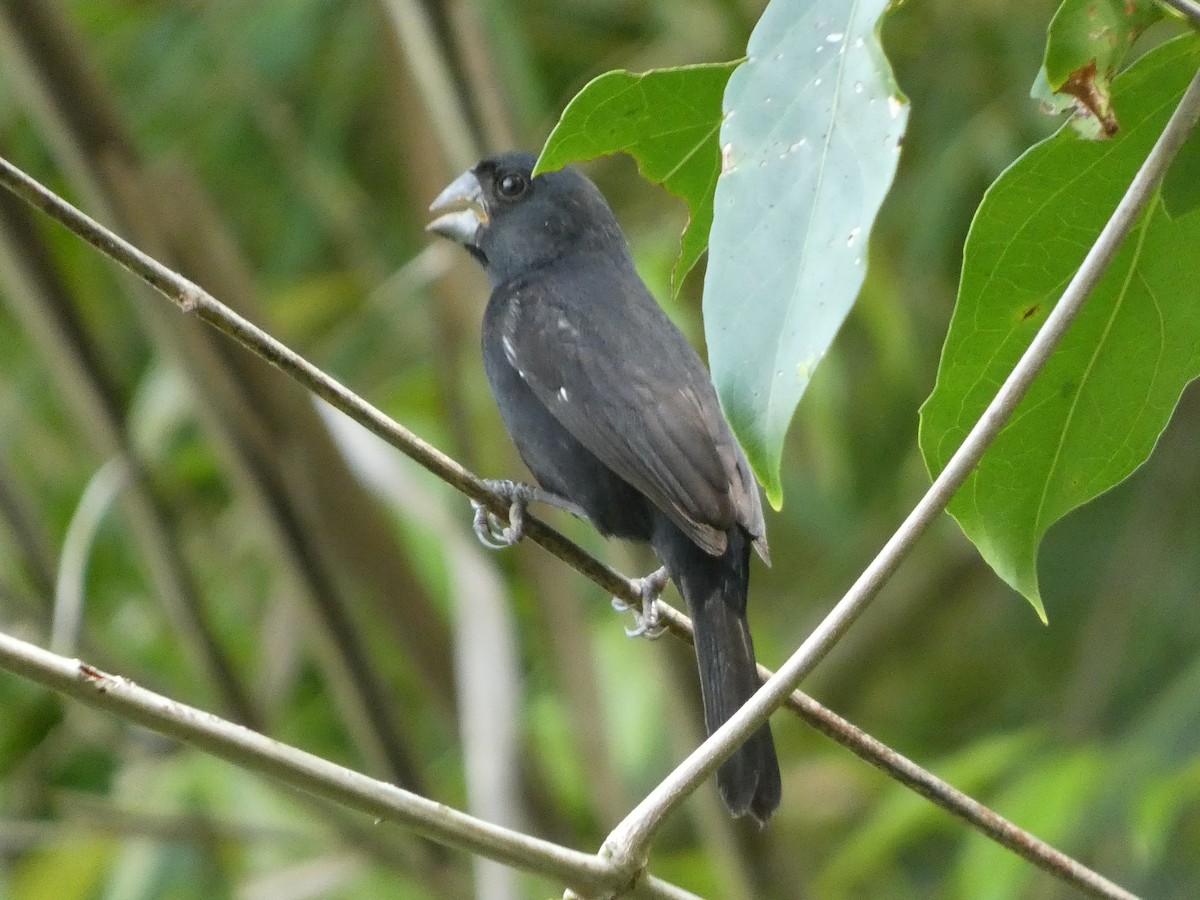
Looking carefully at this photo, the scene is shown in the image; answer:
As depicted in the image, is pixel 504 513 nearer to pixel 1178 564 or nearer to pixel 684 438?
pixel 684 438

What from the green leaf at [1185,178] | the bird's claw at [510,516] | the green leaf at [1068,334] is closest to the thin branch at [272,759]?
the green leaf at [1068,334]

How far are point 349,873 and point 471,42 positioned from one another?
2223 mm

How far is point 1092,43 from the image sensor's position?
1.57 m

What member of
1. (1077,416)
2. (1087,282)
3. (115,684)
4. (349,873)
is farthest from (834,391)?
(115,684)

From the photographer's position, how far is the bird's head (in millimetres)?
3717

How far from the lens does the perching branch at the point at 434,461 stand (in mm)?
1569

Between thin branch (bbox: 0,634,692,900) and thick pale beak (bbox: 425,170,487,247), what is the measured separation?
2.47 m

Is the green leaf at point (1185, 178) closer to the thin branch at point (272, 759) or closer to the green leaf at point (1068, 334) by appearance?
the green leaf at point (1068, 334)

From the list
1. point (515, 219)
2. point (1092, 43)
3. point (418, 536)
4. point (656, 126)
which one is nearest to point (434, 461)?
point (656, 126)

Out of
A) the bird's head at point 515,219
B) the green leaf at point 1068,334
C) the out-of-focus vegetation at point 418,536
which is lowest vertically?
the out-of-focus vegetation at point 418,536

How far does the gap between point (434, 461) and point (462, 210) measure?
1.91 metres

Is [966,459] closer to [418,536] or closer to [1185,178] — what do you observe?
[1185,178]

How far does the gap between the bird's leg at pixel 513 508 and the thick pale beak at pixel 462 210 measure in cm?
73

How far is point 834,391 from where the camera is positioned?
4668 mm
